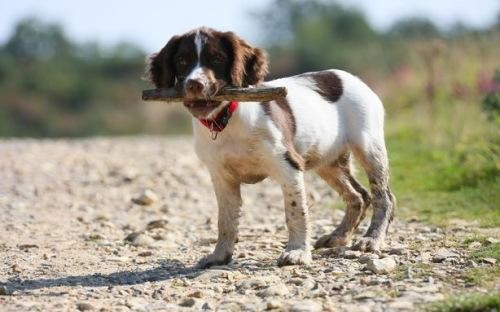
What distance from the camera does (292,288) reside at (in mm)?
5555

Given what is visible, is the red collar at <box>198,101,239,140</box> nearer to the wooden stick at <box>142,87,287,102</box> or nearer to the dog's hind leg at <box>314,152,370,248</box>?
the wooden stick at <box>142,87,287,102</box>

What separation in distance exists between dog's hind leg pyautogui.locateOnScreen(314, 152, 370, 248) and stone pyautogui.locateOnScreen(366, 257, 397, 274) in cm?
135

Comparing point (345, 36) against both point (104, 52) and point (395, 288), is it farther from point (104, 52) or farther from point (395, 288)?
point (395, 288)

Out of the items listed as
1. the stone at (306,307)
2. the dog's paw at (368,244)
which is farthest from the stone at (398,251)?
the stone at (306,307)

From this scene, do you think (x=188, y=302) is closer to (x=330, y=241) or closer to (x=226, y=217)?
(x=226, y=217)

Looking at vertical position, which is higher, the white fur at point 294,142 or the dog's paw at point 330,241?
the white fur at point 294,142

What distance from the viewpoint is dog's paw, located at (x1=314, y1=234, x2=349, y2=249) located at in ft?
23.5

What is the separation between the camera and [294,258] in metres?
6.23

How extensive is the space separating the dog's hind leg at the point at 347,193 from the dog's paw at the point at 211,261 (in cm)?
96

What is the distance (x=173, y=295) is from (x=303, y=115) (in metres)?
1.79

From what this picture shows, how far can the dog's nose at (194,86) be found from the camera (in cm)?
577

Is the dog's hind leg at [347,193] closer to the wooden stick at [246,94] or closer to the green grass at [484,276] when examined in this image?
the wooden stick at [246,94]

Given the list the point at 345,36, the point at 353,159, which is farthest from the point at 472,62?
the point at 345,36

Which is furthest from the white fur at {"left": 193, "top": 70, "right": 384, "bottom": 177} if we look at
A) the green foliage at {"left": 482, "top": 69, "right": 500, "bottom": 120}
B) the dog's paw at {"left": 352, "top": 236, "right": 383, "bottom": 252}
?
the green foliage at {"left": 482, "top": 69, "right": 500, "bottom": 120}
